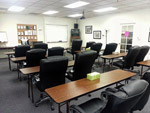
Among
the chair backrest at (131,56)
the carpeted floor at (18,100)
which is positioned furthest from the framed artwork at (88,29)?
the carpeted floor at (18,100)

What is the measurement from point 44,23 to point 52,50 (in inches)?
206

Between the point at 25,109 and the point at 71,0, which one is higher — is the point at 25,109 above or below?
below

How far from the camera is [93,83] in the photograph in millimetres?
1720

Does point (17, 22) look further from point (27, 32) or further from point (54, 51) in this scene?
point (54, 51)

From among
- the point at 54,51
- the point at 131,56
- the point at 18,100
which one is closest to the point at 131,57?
the point at 131,56

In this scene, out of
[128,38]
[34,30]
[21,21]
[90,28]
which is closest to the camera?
[128,38]

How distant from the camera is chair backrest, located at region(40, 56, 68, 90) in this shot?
6.12 ft

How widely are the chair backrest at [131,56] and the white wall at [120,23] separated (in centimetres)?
270

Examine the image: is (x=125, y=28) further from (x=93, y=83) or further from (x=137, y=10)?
(x=93, y=83)

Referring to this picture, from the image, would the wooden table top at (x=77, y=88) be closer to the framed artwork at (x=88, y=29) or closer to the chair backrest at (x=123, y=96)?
the chair backrest at (x=123, y=96)

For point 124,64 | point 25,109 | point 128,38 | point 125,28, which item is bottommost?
point 25,109

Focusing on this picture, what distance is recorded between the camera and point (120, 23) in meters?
6.70

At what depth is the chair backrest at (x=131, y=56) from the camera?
3.50 metres

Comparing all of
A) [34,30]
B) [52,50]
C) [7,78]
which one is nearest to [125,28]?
[52,50]
